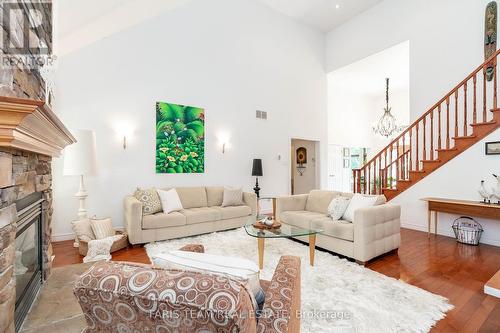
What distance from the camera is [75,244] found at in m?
3.50

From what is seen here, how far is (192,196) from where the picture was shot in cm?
455

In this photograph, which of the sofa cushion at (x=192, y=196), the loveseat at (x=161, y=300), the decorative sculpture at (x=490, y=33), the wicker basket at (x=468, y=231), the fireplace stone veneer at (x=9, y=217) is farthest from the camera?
the sofa cushion at (x=192, y=196)

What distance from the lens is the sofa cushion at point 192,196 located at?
4.45m

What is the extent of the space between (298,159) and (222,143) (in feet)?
9.80

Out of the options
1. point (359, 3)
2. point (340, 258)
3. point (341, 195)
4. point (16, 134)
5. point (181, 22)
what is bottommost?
point (340, 258)

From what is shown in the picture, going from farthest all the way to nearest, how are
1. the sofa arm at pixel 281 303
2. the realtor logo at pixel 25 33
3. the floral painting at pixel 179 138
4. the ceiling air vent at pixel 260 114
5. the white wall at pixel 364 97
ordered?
1. the white wall at pixel 364 97
2. the ceiling air vent at pixel 260 114
3. the floral painting at pixel 179 138
4. the realtor logo at pixel 25 33
5. the sofa arm at pixel 281 303

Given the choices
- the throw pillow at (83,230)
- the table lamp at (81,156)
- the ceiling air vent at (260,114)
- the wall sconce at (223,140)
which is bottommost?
the throw pillow at (83,230)

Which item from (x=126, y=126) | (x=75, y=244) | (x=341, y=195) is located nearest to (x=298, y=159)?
(x=341, y=195)

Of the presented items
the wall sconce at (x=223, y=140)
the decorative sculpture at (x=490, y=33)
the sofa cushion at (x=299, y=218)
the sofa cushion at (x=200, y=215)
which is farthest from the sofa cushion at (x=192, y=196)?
the decorative sculpture at (x=490, y=33)

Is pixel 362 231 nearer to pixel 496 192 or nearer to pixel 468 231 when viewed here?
pixel 468 231

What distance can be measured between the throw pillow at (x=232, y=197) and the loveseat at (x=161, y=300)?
371 centimetres

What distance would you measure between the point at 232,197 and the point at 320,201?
5.32ft

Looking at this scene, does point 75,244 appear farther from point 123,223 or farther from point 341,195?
point 341,195

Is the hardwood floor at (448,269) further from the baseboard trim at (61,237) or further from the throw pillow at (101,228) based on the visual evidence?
the throw pillow at (101,228)
